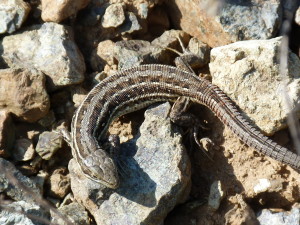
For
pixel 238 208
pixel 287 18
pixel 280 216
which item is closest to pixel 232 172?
pixel 238 208

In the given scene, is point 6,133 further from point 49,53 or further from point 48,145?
point 49,53

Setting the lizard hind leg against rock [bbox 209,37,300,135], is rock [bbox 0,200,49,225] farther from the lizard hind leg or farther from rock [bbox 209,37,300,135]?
rock [bbox 209,37,300,135]

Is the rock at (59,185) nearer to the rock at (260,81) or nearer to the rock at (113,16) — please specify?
the rock at (113,16)

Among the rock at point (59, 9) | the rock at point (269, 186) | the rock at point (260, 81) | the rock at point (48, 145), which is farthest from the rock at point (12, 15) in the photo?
the rock at point (269, 186)

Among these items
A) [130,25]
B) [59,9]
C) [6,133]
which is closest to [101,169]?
[6,133]

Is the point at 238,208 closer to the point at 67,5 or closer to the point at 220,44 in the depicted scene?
the point at 220,44

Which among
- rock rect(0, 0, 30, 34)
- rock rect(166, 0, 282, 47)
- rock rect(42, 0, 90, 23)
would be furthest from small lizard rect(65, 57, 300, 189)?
rock rect(0, 0, 30, 34)

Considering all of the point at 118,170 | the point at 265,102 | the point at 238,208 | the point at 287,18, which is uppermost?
the point at 287,18
